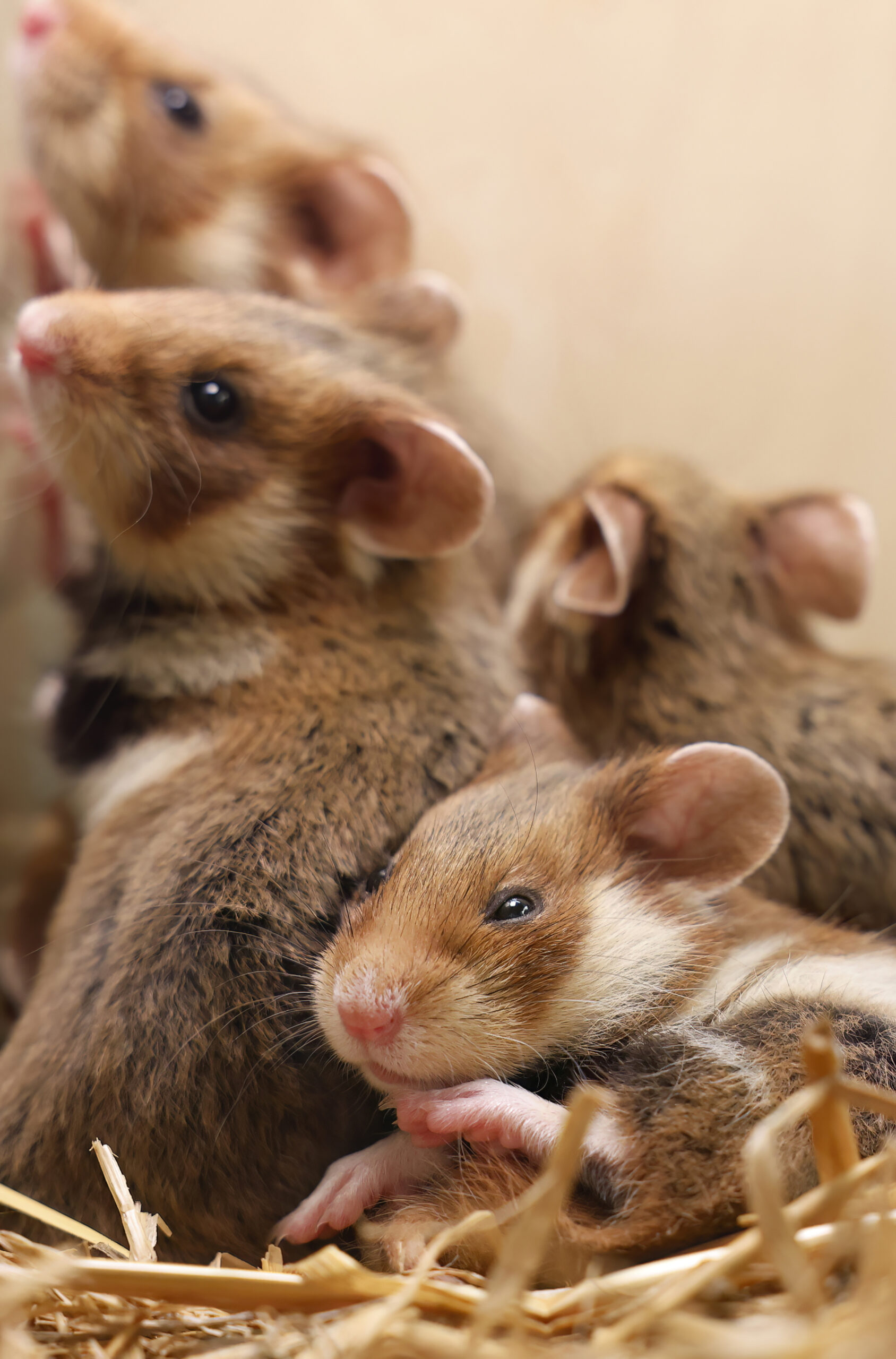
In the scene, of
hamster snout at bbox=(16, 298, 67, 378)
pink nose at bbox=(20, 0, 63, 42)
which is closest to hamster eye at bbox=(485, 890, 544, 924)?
hamster snout at bbox=(16, 298, 67, 378)

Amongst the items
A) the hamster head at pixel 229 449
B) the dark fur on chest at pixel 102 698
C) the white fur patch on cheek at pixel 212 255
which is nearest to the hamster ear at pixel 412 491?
the hamster head at pixel 229 449

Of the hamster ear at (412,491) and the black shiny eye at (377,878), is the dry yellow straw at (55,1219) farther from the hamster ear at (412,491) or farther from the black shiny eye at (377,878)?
the hamster ear at (412,491)

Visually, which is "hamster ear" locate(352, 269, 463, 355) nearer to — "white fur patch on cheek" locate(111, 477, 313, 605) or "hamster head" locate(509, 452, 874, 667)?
"hamster head" locate(509, 452, 874, 667)

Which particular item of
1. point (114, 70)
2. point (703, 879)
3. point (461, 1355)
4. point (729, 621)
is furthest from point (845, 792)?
point (114, 70)

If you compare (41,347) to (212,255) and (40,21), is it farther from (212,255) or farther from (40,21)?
(40,21)

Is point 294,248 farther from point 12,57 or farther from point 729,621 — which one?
point 729,621

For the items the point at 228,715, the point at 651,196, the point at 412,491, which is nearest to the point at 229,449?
the point at 412,491

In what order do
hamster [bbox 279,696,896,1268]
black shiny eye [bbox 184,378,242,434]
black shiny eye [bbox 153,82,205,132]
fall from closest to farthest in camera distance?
1. hamster [bbox 279,696,896,1268]
2. black shiny eye [bbox 184,378,242,434]
3. black shiny eye [bbox 153,82,205,132]
